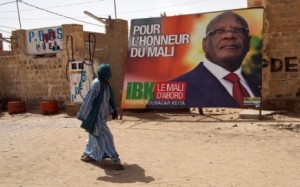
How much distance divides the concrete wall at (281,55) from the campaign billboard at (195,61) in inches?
37.9

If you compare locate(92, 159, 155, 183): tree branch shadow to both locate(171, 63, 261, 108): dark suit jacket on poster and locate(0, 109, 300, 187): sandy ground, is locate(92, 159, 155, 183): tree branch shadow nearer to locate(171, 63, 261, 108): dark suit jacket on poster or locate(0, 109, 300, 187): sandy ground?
locate(0, 109, 300, 187): sandy ground

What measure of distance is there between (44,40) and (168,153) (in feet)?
25.9

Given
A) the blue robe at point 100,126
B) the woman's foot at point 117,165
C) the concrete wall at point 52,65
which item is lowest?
the woman's foot at point 117,165

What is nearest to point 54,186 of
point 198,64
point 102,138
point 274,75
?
point 102,138

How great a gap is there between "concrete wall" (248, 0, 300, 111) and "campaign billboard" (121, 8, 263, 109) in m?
0.96

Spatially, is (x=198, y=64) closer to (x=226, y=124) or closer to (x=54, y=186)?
(x=226, y=124)

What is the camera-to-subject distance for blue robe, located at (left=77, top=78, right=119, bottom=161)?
556 cm

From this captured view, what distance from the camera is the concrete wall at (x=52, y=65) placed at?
1096 cm

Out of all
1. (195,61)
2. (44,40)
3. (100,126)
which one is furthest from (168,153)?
(44,40)

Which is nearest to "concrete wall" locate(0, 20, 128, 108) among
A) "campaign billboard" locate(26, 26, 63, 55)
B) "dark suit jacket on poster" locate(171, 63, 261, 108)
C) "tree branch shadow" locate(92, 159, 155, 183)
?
"campaign billboard" locate(26, 26, 63, 55)

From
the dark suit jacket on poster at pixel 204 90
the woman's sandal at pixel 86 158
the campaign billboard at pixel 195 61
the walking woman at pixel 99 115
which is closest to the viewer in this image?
the walking woman at pixel 99 115

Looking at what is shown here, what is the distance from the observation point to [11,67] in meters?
13.4

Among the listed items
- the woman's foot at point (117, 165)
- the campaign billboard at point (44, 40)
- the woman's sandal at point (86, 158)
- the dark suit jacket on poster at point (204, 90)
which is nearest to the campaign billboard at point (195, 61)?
the dark suit jacket on poster at point (204, 90)

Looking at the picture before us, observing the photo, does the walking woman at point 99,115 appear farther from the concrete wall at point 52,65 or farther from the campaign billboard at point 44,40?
the campaign billboard at point 44,40
